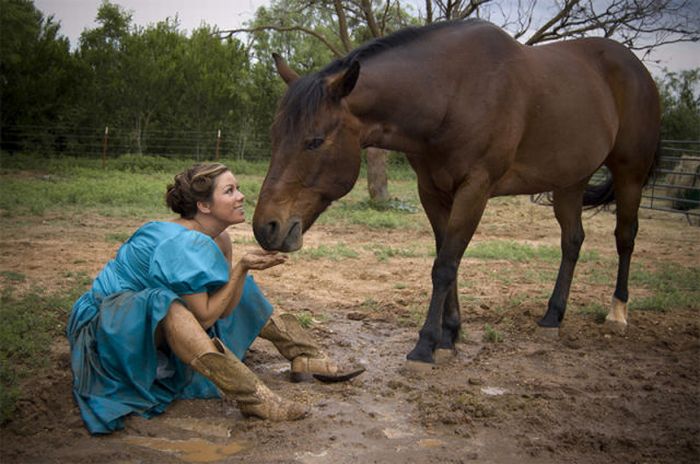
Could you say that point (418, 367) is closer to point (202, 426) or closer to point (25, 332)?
point (202, 426)

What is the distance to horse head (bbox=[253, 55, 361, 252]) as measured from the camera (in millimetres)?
3170

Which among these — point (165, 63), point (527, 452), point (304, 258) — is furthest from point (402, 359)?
point (165, 63)

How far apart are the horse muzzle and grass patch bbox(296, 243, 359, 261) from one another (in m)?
3.79

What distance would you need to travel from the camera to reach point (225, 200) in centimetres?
302

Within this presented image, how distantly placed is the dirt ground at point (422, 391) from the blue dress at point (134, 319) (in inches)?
4.0

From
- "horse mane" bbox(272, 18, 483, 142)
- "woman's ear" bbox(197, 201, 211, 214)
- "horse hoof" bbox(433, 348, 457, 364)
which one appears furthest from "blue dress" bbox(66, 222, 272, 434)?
"horse hoof" bbox(433, 348, 457, 364)

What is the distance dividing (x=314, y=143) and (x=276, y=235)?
0.52 meters

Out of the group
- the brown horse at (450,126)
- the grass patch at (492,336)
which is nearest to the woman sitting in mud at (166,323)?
the brown horse at (450,126)

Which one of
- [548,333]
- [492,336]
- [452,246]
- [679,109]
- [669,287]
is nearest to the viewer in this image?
[452,246]

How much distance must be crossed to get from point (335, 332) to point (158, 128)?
1782cm

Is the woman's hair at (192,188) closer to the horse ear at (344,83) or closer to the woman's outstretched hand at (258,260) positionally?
the woman's outstretched hand at (258,260)

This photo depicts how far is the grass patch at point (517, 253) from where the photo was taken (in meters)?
7.49

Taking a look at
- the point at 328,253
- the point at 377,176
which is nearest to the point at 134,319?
the point at 328,253

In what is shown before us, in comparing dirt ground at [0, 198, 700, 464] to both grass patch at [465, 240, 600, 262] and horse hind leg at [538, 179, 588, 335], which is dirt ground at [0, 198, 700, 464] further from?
grass patch at [465, 240, 600, 262]
